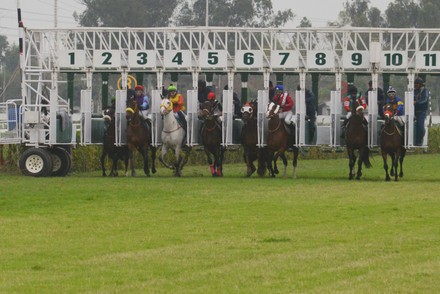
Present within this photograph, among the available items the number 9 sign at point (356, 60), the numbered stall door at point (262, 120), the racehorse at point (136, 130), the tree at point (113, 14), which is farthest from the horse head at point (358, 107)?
the tree at point (113, 14)

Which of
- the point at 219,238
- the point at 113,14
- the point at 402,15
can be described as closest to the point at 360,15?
the point at 402,15

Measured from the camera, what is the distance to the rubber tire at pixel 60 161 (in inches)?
1286

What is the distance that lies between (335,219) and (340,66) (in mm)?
12792

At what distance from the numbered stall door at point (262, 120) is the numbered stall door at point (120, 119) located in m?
3.20

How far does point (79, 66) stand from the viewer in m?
32.6

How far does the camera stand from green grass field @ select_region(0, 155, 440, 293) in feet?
42.6

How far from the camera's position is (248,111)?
102ft

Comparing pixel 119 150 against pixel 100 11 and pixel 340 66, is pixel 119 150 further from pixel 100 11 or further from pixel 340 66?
pixel 100 11

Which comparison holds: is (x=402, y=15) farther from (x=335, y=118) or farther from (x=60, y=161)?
(x=60, y=161)

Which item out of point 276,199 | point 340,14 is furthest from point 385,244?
point 340,14

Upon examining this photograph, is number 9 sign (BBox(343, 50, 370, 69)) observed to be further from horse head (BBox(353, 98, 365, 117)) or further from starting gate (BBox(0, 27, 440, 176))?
horse head (BBox(353, 98, 365, 117))

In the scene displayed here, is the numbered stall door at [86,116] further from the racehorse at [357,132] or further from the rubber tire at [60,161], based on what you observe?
the racehorse at [357,132]

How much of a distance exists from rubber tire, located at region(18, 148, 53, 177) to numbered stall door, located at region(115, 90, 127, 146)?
1.75m

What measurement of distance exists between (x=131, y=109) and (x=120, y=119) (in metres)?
0.93
